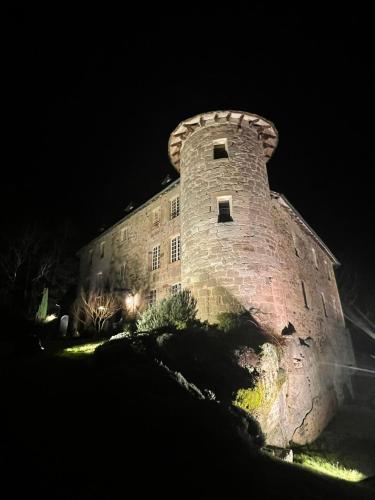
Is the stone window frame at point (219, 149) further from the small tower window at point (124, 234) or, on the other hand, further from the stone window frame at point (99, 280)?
the stone window frame at point (99, 280)

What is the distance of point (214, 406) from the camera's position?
5605mm

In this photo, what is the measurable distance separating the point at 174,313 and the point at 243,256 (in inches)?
120

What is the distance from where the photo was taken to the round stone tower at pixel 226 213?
33.7 feet

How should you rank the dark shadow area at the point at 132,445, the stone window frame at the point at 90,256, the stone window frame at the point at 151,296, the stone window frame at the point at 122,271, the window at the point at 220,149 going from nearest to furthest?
the dark shadow area at the point at 132,445
the window at the point at 220,149
the stone window frame at the point at 151,296
the stone window frame at the point at 122,271
the stone window frame at the point at 90,256

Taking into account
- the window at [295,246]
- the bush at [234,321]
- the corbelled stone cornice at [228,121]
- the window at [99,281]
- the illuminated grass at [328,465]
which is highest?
the corbelled stone cornice at [228,121]

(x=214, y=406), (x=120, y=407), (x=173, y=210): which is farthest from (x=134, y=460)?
(x=173, y=210)

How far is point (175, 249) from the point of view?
1584cm

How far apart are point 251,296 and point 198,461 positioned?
6.59 metres

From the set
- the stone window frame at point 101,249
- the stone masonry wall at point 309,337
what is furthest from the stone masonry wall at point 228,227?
the stone window frame at point 101,249

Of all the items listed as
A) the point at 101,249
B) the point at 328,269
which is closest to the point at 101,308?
the point at 101,249

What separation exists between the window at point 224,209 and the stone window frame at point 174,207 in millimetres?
4880

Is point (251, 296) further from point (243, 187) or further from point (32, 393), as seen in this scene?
point (32, 393)

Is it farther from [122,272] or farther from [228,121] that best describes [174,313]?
[122,272]

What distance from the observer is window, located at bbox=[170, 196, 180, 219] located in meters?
16.4
